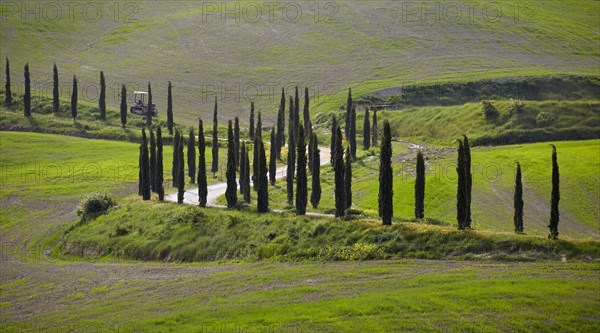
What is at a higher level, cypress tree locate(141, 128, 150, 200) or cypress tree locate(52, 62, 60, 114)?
cypress tree locate(52, 62, 60, 114)

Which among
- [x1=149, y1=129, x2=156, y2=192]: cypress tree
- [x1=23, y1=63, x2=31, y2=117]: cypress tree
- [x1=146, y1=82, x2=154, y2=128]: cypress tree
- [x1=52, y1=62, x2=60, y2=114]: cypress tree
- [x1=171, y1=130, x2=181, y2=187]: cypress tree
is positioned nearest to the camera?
[x1=149, y1=129, x2=156, y2=192]: cypress tree

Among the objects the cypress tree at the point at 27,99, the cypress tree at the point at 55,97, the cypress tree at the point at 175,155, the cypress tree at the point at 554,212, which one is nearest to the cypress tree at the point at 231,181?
the cypress tree at the point at 175,155

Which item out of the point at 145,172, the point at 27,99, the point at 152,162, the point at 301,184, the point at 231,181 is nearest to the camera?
the point at 301,184

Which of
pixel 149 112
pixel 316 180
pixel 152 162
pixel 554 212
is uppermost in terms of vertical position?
pixel 554 212

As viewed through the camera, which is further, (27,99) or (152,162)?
(27,99)

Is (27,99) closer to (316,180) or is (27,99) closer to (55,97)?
(55,97)

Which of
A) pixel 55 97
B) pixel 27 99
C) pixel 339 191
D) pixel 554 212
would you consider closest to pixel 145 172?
pixel 339 191

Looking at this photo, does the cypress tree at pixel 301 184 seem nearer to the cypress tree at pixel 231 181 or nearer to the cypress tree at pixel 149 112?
the cypress tree at pixel 231 181

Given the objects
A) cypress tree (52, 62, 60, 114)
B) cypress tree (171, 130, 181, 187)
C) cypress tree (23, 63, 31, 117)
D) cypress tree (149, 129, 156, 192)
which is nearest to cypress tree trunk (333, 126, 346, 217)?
cypress tree (149, 129, 156, 192)

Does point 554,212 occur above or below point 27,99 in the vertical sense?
below

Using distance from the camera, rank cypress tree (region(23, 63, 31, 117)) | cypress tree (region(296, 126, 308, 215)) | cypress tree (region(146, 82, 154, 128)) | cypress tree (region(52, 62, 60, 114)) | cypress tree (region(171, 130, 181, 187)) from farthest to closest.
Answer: cypress tree (region(52, 62, 60, 114)) → cypress tree (region(23, 63, 31, 117)) → cypress tree (region(146, 82, 154, 128)) → cypress tree (region(171, 130, 181, 187)) → cypress tree (region(296, 126, 308, 215))

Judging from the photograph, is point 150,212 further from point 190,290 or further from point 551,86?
point 551,86

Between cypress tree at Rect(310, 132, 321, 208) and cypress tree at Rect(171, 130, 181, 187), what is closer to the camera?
cypress tree at Rect(310, 132, 321, 208)

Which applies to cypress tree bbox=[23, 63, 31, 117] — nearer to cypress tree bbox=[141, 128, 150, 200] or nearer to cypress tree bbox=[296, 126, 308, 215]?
cypress tree bbox=[141, 128, 150, 200]
